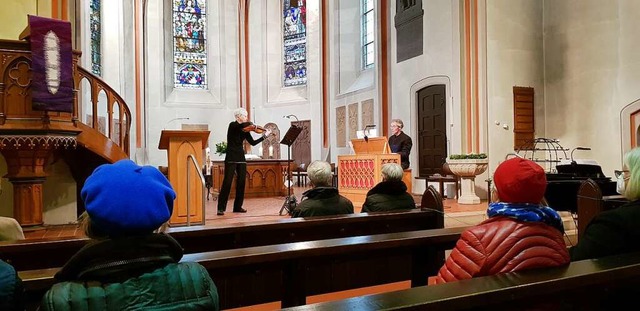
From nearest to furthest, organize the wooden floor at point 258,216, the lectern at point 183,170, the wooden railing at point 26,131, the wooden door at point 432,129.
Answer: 1. the wooden railing at point 26,131
2. the wooden floor at point 258,216
3. the lectern at point 183,170
4. the wooden door at point 432,129

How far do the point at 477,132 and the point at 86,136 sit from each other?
22.8 ft

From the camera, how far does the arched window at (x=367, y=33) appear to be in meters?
13.5

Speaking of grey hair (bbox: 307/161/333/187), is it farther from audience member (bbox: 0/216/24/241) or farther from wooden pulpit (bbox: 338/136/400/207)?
wooden pulpit (bbox: 338/136/400/207)

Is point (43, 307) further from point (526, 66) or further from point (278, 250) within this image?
point (526, 66)

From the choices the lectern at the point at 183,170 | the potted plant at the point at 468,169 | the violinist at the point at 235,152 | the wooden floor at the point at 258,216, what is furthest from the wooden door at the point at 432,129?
the lectern at the point at 183,170

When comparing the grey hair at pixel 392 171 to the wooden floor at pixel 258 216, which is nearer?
the grey hair at pixel 392 171

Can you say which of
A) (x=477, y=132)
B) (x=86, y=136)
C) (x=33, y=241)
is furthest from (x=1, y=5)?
(x=477, y=132)

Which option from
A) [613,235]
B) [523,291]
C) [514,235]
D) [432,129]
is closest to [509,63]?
[432,129]

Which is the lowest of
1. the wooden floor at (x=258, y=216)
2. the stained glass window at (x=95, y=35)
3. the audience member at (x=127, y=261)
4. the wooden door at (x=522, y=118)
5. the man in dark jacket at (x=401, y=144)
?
the wooden floor at (x=258, y=216)

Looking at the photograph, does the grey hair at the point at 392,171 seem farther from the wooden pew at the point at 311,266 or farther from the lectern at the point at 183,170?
the lectern at the point at 183,170

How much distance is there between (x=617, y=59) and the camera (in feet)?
27.6

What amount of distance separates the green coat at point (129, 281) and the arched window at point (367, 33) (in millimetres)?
12789

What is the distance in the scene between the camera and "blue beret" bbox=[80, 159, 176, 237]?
1214 mm

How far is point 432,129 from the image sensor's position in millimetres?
10633
